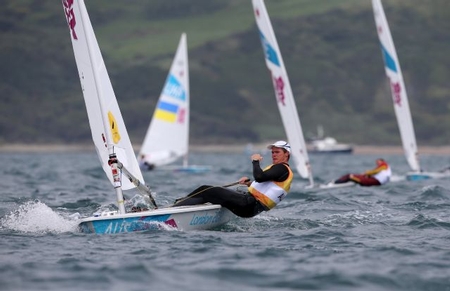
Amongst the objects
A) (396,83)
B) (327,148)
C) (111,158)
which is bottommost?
(327,148)

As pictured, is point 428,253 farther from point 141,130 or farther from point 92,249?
point 141,130

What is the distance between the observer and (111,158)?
1355 cm

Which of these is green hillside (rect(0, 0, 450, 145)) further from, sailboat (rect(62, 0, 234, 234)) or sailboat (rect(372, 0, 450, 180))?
sailboat (rect(62, 0, 234, 234))

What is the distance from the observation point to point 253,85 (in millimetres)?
125938

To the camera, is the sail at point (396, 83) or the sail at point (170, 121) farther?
the sail at point (170, 121)

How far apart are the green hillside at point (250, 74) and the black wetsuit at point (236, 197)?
101217 millimetres

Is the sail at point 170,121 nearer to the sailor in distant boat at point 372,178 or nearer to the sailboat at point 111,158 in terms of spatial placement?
the sailor in distant boat at point 372,178

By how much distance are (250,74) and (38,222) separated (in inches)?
4535

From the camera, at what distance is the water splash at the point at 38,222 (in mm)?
13461

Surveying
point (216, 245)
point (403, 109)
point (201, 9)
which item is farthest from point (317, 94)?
point (216, 245)

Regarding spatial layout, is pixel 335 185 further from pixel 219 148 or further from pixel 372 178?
pixel 219 148

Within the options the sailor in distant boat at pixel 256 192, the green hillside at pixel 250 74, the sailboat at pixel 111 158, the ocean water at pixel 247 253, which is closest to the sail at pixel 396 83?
the ocean water at pixel 247 253

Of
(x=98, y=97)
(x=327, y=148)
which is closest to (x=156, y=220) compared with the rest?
(x=98, y=97)

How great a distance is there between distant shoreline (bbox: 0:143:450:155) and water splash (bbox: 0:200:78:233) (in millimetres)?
95840
